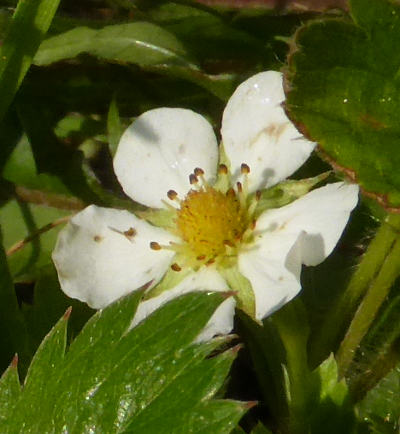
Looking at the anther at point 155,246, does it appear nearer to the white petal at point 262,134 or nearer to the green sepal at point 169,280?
the green sepal at point 169,280

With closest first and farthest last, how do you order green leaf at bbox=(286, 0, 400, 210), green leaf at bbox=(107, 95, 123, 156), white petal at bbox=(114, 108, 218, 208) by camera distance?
green leaf at bbox=(286, 0, 400, 210)
white petal at bbox=(114, 108, 218, 208)
green leaf at bbox=(107, 95, 123, 156)

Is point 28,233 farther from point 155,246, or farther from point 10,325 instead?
point 155,246

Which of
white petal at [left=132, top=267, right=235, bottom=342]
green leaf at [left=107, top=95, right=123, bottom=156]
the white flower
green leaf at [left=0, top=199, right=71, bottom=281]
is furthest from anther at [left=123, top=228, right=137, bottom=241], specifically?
green leaf at [left=0, top=199, right=71, bottom=281]

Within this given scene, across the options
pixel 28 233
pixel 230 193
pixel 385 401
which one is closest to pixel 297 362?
pixel 385 401

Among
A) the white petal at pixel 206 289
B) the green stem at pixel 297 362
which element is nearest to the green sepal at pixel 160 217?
the white petal at pixel 206 289

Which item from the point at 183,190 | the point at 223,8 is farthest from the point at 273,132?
the point at 223,8

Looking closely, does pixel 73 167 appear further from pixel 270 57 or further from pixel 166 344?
pixel 166 344

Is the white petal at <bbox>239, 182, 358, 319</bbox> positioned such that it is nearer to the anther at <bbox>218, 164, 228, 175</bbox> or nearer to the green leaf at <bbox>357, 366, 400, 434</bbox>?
the anther at <bbox>218, 164, 228, 175</bbox>
